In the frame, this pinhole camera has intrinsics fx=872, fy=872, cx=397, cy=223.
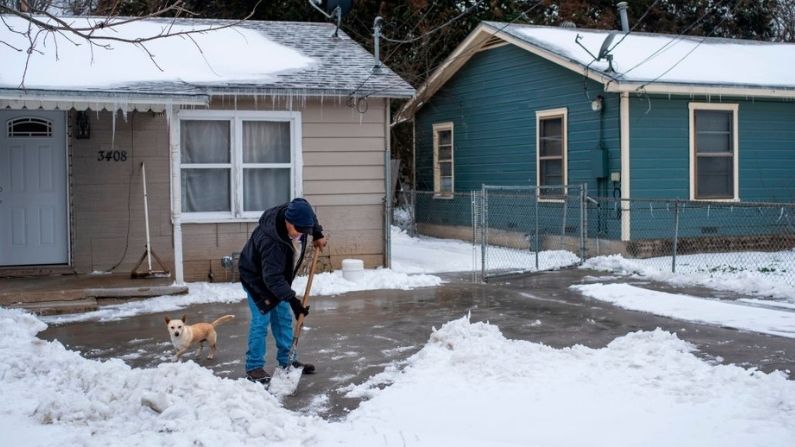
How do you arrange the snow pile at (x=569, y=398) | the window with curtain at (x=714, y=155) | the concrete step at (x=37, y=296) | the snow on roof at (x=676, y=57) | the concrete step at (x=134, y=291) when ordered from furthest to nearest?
the window with curtain at (x=714, y=155), the snow on roof at (x=676, y=57), the concrete step at (x=134, y=291), the concrete step at (x=37, y=296), the snow pile at (x=569, y=398)

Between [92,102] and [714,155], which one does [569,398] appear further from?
[714,155]

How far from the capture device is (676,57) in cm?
1759

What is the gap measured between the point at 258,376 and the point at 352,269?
6187mm

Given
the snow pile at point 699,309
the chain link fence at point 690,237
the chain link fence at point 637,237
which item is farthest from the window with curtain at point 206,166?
the chain link fence at point 690,237

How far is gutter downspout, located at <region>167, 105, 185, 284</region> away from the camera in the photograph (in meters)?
12.4

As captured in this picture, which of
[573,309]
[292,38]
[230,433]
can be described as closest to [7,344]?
[230,433]

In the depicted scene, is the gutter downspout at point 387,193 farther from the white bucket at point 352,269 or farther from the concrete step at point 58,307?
the concrete step at point 58,307

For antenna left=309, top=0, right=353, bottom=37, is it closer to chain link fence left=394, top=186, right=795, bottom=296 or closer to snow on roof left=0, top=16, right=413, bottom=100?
snow on roof left=0, top=16, right=413, bottom=100

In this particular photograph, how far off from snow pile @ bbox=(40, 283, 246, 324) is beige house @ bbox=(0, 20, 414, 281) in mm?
594

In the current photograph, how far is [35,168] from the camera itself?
43.9ft

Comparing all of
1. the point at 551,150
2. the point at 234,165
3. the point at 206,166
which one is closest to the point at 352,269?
the point at 234,165

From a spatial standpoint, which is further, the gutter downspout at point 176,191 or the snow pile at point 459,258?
the snow pile at point 459,258

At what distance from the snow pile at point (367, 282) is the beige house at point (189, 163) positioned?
3.10 ft

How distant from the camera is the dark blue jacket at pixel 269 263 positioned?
6918 mm
